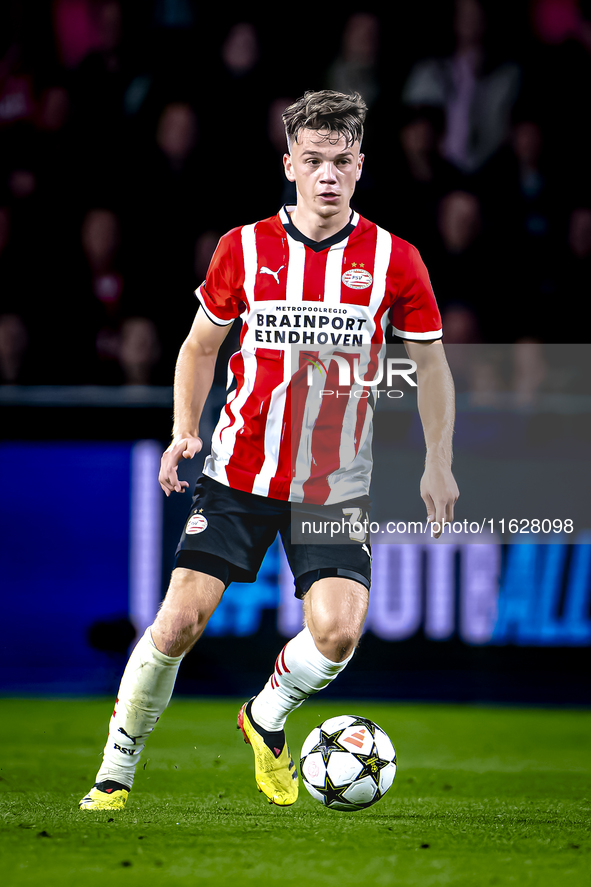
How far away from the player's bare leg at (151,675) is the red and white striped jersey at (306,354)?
0.42m

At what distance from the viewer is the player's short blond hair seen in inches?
146

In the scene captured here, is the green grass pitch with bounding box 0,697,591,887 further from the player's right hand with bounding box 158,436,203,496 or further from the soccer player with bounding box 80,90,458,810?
the player's right hand with bounding box 158,436,203,496

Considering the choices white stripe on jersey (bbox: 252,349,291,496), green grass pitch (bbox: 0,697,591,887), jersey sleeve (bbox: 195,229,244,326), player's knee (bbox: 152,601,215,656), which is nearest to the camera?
green grass pitch (bbox: 0,697,591,887)

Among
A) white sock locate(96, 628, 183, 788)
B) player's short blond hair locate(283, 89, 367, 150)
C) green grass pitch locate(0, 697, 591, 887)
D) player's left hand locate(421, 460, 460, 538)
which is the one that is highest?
player's short blond hair locate(283, 89, 367, 150)

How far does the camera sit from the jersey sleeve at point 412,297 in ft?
12.4

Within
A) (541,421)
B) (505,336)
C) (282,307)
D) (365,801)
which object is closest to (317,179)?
(282,307)

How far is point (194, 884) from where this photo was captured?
2.69 metres

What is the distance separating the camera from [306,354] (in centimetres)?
373

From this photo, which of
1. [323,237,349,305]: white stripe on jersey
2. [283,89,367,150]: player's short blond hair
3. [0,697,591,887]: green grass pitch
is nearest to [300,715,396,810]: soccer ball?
[0,697,591,887]: green grass pitch

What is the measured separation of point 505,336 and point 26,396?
287 centimetres

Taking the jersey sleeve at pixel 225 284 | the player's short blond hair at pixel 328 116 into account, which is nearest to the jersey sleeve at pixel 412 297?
the player's short blond hair at pixel 328 116

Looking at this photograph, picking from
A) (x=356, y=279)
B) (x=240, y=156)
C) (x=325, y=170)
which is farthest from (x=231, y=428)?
(x=240, y=156)

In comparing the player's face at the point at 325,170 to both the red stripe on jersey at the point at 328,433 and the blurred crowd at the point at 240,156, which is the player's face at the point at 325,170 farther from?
the blurred crowd at the point at 240,156

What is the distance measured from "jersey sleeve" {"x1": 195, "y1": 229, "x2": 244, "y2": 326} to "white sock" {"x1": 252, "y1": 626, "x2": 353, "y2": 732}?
1165 millimetres
